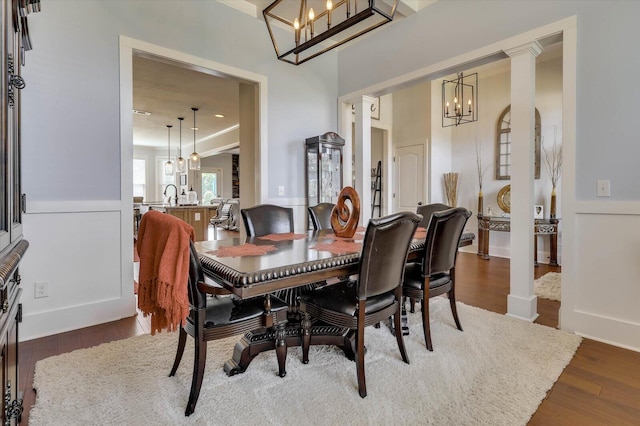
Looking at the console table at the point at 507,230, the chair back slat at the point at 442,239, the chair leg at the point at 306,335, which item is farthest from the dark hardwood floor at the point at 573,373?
the console table at the point at 507,230

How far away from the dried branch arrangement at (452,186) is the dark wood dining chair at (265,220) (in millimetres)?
3765

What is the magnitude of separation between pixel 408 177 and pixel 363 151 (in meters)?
2.20

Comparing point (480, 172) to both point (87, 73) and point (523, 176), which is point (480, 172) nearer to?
point (523, 176)

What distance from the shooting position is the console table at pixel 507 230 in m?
4.52

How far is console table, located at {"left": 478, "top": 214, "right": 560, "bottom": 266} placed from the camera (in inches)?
178

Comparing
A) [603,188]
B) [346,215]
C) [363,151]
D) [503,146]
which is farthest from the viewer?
[503,146]

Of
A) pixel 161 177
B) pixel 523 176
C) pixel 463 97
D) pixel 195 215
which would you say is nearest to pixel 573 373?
pixel 523 176

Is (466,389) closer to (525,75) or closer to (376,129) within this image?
(525,75)

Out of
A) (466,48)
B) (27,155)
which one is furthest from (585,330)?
(27,155)

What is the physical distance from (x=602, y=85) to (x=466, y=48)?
117 cm

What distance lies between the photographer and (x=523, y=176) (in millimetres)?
2742

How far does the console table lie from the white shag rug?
1.84ft

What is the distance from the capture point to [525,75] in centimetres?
273

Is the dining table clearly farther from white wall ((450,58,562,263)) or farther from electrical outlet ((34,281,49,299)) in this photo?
white wall ((450,58,562,263))
